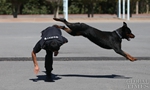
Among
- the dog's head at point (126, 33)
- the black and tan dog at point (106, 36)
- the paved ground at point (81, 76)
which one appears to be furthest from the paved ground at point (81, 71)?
the dog's head at point (126, 33)

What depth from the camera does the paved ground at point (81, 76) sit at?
9125 millimetres

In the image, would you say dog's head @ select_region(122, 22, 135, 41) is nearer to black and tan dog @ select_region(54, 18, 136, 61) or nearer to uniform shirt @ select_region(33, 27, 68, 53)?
black and tan dog @ select_region(54, 18, 136, 61)

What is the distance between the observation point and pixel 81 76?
34.3 feet

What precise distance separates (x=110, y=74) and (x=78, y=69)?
1180 mm

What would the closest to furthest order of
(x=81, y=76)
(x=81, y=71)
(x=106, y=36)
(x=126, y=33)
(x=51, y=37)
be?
(x=51, y=37) → (x=126, y=33) → (x=106, y=36) → (x=81, y=76) → (x=81, y=71)

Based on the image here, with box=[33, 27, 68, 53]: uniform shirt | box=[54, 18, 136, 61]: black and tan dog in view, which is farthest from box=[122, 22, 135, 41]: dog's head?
box=[33, 27, 68, 53]: uniform shirt

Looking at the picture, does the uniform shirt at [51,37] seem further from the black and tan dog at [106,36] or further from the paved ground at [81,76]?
the paved ground at [81,76]

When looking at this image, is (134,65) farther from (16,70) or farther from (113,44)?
(16,70)

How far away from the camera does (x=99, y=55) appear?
14.8 meters

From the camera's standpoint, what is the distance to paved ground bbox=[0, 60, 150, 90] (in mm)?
9125

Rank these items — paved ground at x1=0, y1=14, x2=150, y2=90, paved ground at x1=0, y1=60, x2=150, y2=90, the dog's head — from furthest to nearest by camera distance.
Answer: the dog's head < paved ground at x1=0, y1=14, x2=150, y2=90 < paved ground at x1=0, y1=60, x2=150, y2=90

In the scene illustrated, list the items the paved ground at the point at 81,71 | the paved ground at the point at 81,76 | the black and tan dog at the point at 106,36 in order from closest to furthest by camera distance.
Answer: the paved ground at the point at 81,76 → the paved ground at the point at 81,71 → the black and tan dog at the point at 106,36

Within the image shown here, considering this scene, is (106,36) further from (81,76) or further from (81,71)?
(81,71)

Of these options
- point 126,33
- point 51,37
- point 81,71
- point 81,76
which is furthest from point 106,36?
point 81,71
